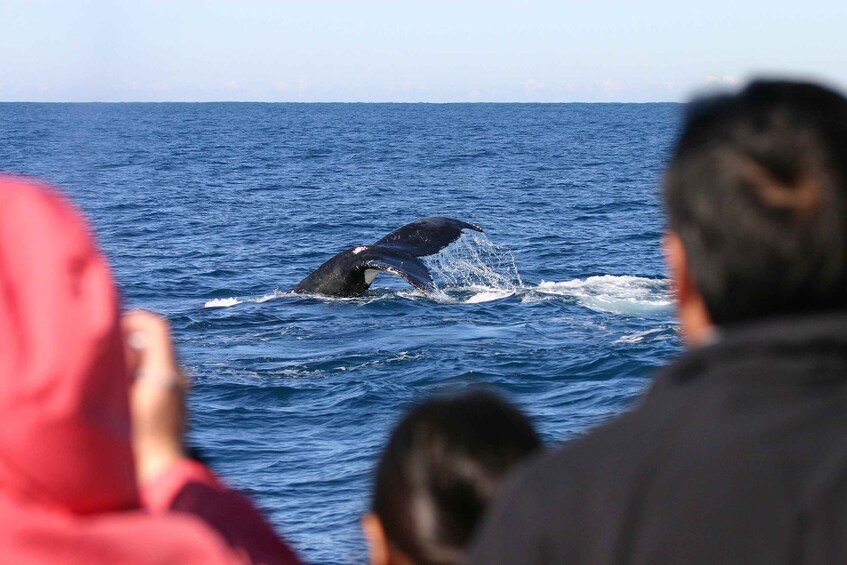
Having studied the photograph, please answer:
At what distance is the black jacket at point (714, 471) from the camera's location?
146 centimetres

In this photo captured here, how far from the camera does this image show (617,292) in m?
18.4

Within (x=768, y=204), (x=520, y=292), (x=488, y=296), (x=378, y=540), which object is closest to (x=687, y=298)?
(x=768, y=204)

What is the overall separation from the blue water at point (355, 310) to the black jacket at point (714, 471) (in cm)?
52

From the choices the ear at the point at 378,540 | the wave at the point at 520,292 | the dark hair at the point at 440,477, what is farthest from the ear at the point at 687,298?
the wave at the point at 520,292

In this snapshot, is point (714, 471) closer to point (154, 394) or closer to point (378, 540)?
point (378, 540)

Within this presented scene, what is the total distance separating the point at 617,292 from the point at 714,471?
56.1ft

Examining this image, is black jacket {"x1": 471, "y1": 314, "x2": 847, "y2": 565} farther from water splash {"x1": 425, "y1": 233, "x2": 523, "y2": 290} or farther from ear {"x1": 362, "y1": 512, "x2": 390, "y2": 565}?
water splash {"x1": 425, "y1": 233, "x2": 523, "y2": 290}

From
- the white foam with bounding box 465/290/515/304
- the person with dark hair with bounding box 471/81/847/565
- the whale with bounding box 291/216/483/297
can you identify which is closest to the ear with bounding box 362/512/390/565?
the person with dark hair with bounding box 471/81/847/565

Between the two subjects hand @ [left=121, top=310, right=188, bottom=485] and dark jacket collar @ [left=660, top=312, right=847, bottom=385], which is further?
hand @ [left=121, top=310, right=188, bottom=485]

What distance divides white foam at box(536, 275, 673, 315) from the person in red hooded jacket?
49.4ft

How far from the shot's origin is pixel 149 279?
72.4 ft

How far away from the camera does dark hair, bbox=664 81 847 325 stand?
1.58 m

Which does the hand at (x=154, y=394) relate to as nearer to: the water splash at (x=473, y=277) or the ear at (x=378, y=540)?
the ear at (x=378, y=540)

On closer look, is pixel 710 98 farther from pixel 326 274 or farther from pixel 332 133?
pixel 332 133
